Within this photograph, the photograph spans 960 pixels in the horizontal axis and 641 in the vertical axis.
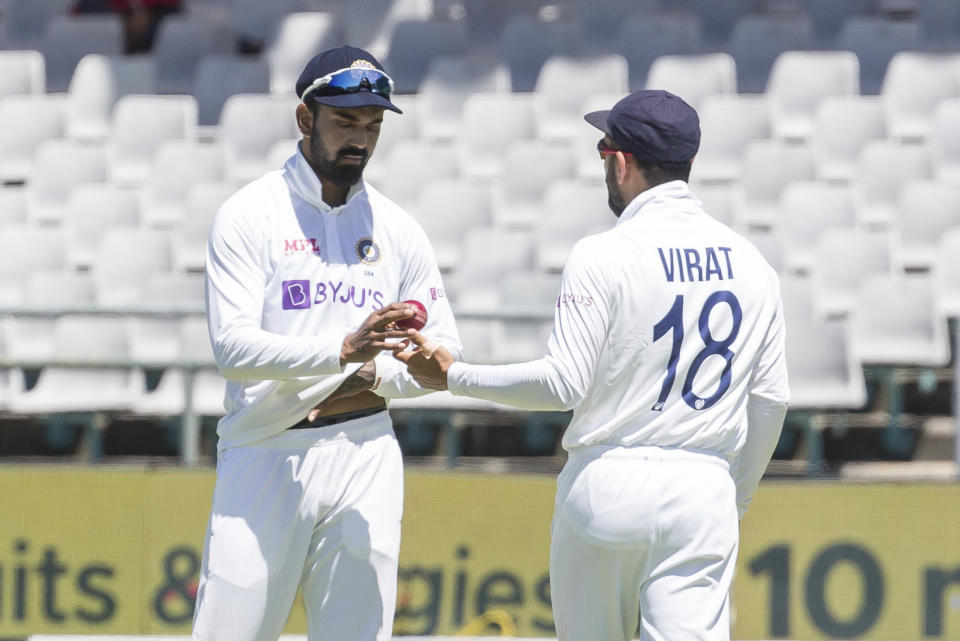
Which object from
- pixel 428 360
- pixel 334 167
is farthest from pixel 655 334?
pixel 334 167

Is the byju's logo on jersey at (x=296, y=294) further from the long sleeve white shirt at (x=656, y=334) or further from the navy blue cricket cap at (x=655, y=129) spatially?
the navy blue cricket cap at (x=655, y=129)

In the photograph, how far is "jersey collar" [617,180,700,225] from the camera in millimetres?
3406

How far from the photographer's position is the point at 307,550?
365 cm

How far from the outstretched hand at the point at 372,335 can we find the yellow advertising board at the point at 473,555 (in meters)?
3.06

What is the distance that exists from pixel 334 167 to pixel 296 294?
34 cm

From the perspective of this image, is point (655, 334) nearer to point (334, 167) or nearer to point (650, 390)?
point (650, 390)

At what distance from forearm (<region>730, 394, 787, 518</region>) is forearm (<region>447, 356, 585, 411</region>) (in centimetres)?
49

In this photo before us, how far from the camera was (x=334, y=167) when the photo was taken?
3.69 metres

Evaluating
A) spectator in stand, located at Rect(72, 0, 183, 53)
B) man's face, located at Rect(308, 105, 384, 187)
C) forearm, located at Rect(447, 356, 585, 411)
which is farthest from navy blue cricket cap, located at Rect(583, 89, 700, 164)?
spectator in stand, located at Rect(72, 0, 183, 53)

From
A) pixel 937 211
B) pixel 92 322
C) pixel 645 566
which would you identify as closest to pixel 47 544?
pixel 92 322

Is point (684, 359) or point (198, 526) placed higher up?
point (684, 359)

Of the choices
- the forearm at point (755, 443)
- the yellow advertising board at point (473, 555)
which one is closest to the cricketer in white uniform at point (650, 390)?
the forearm at point (755, 443)

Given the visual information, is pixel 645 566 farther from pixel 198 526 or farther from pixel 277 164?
pixel 277 164

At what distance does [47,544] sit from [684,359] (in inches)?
169
